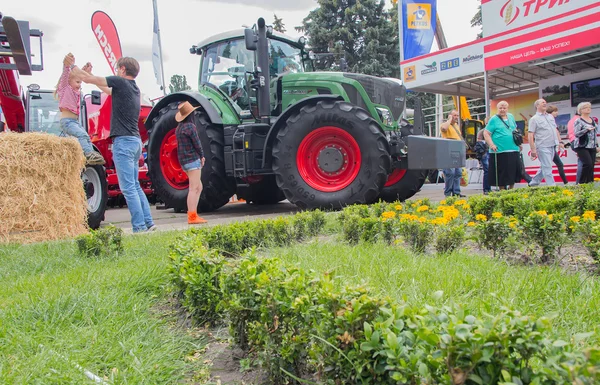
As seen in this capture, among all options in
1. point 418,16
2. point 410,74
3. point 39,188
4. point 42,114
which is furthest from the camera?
point 418,16

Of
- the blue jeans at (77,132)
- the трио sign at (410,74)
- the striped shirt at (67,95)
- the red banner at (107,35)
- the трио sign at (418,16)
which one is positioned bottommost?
the blue jeans at (77,132)

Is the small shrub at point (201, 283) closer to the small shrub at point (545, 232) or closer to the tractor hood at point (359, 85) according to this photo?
the small shrub at point (545, 232)

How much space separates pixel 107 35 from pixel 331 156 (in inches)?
442

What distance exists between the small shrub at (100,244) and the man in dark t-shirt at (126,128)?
1770mm

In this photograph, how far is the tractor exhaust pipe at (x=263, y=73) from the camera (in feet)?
23.7

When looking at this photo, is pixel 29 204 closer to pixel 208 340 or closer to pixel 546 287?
pixel 208 340

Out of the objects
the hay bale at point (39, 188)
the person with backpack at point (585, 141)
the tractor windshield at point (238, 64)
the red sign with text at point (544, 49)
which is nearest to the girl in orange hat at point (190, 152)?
the hay bale at point (39, 188)

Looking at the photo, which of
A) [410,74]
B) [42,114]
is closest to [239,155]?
[42,114]

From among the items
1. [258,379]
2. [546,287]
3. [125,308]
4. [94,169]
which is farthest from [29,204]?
[546,287]

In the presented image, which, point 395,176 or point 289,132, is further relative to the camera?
point 395,176

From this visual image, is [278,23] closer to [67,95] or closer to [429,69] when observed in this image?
[429,69]

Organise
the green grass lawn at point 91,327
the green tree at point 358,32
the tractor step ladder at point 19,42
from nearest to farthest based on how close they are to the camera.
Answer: the green grass lawn at point 91,327
the tractor step ladder at point 19,42
the green tree at point 358,32

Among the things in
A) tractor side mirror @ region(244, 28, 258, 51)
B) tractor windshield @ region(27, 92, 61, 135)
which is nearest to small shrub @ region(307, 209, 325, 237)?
tractor side mirror @ region(244, 28, 258, 51)

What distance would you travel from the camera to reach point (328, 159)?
23.4ft
